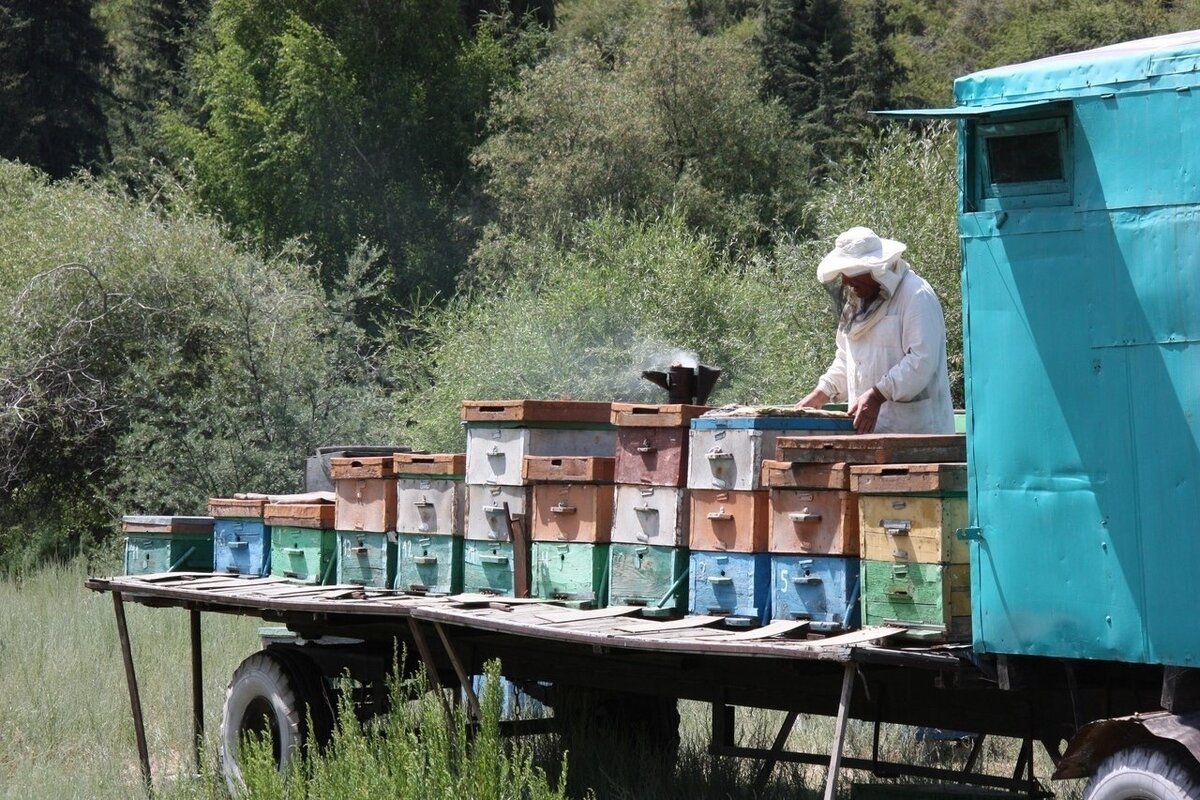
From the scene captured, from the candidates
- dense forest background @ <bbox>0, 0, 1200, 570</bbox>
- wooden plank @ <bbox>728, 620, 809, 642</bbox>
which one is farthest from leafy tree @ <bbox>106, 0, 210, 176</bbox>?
wooden plank @ <bbox>728, 620, 809, 642</bbox>

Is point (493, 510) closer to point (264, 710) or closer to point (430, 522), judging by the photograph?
point (430, 522)

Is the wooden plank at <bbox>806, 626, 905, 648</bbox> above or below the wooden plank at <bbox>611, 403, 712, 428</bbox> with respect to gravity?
below

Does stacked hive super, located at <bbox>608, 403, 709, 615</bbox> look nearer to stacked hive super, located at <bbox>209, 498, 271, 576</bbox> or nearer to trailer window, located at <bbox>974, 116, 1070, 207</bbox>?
trailer window, located at <bbox>974, 116, 1070, 207</bbox>

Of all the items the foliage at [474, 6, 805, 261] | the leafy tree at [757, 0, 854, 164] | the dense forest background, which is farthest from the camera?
the leafy tree at [757, 0, 854, 164]

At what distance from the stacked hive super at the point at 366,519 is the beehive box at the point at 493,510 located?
776 millimetres

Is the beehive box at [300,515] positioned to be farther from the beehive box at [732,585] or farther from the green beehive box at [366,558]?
the beehive box at [732,585]

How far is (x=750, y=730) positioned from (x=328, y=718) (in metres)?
3.35

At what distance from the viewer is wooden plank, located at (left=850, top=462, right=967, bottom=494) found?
5469mm

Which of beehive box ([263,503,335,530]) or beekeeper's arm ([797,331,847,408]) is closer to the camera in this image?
beekeeper's arm ([797,331,847,408])

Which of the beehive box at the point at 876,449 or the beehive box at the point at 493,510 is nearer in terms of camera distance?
the beehive box at the point at 876,449

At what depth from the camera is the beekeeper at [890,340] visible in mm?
6867

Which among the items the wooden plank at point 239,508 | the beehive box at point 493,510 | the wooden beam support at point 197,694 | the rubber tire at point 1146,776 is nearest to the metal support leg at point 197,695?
the wooden beam support at point 197,694

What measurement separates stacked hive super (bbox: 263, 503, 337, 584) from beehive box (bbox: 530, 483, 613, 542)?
6.50ft

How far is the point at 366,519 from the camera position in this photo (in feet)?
27.3
